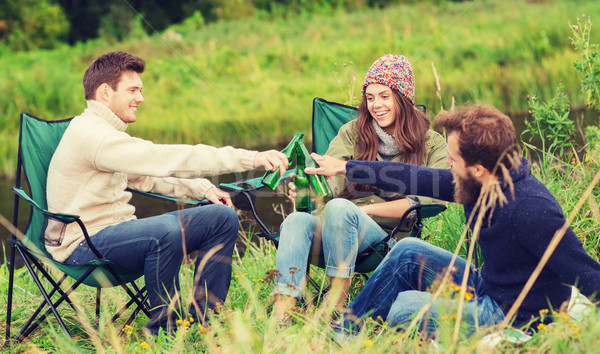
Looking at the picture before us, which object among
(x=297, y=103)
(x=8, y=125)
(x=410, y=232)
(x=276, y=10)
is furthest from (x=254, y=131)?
(x=276, y=10)

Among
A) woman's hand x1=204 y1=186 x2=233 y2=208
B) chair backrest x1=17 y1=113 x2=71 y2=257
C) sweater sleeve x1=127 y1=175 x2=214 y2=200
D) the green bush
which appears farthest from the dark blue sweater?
the green bush

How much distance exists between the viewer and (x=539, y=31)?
9.89 metres

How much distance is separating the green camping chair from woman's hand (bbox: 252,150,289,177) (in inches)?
11.8

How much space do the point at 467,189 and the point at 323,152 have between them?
4.02ft

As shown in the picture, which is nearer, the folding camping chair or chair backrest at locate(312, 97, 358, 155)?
the folding camping chair

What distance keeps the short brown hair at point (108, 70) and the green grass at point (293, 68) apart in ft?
14.6

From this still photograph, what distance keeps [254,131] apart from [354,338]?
6.56m

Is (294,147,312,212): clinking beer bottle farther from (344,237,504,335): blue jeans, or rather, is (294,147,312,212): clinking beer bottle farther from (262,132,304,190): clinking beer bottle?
(344,237,504,335): blue jeans

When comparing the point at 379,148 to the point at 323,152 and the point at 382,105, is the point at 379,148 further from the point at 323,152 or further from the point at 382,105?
the point at 323,152

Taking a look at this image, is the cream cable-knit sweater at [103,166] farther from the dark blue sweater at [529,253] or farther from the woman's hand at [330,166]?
the dark blue sweater at [529,253]

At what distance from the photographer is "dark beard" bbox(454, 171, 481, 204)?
1.98m

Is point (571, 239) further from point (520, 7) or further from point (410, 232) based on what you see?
point (520, 7)

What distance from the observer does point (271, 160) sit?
243cm

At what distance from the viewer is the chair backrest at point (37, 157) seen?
8.30ft
